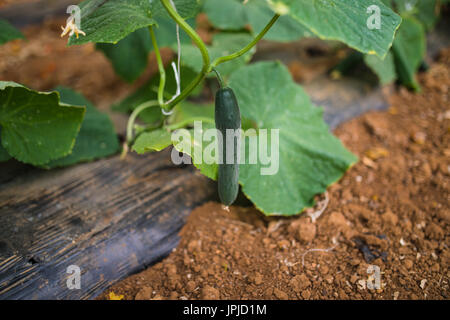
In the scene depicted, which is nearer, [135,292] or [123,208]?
[135,292]

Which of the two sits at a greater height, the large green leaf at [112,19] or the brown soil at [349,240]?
the large green leaf at [112,19]

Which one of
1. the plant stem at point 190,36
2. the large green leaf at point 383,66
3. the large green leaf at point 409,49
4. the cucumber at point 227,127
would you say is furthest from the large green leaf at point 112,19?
the large green leaf at point 409,49

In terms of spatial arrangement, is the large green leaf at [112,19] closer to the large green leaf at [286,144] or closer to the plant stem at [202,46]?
the plant stem at [202,46]

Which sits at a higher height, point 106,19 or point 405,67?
point 106,19

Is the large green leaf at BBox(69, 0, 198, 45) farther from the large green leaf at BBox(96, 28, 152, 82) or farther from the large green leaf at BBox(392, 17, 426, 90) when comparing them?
the large green leaf at BBox(392, 17, 426, 90)

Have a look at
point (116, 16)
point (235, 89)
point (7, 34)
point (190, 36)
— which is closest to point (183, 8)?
point (116, 16)

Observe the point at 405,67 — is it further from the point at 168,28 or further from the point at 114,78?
the point at 114,78

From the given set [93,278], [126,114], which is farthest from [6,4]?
[93,278]

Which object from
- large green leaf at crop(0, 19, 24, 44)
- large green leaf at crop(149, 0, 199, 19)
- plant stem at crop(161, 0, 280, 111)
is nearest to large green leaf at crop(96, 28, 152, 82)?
large green leaf at crop(0, 19, 24, 44)
